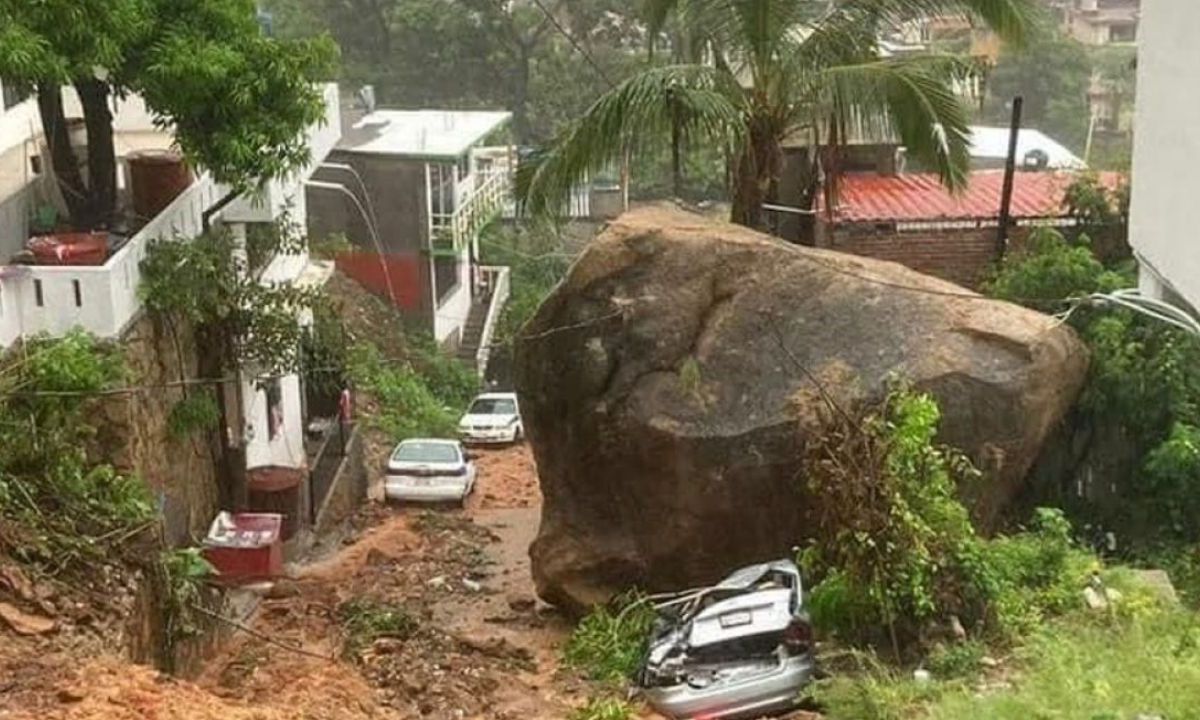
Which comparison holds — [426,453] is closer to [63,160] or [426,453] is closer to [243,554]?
[243,554]

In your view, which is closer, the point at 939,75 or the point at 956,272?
the point at 939,75

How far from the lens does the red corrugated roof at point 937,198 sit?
1886 centimetres

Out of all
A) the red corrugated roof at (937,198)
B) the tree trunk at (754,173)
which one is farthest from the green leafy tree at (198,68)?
the red corrugated roof at (937,198)

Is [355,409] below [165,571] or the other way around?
below

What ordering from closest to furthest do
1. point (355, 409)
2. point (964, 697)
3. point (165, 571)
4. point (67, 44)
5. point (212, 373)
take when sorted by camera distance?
point (964, 697) → point (165, 571) → point (67, 44) → point (212, 373) → point (355, 409)

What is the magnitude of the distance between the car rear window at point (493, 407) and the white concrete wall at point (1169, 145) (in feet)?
56.5

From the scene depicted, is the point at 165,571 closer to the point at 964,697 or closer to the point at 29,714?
the point at 29,714

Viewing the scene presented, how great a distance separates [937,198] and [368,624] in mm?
9844

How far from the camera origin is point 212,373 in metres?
16.4

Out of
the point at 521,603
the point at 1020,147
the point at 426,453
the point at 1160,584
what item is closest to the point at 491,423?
the point at 426,453

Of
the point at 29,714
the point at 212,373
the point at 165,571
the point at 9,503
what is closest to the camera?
the point at 29,714

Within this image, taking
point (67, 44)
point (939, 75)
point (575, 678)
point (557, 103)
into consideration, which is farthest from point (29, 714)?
point (557, 103)

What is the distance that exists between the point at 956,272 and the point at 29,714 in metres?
13.2

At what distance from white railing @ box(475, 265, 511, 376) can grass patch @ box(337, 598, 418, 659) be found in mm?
19023
